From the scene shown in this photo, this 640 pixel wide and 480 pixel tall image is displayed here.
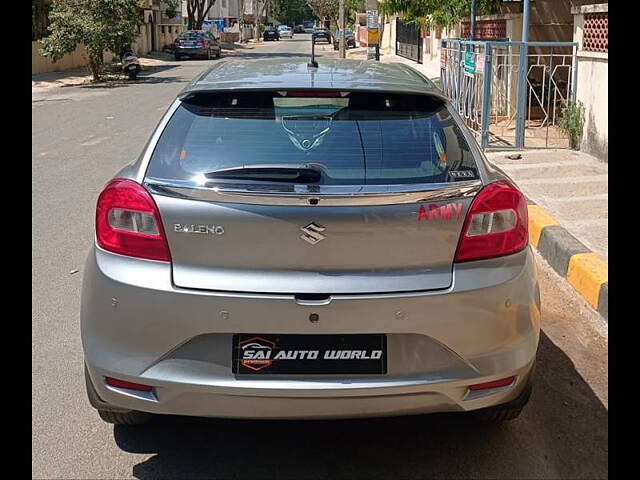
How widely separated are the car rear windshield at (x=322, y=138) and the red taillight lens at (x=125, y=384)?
0.82 metres

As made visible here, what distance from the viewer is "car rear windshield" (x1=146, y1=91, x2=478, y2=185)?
3.27 meters

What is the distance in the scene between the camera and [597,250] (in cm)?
632

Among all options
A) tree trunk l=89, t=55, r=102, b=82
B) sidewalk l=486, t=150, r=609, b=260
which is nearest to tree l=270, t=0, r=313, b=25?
tree trunk l=89, t=55, r=102, b=82

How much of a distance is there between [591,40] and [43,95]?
1768 cm

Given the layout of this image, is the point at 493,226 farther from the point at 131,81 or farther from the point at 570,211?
the point at 131,81

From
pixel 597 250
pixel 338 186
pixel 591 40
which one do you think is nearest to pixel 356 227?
pixel 338 186

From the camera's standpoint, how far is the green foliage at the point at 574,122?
10547 mm

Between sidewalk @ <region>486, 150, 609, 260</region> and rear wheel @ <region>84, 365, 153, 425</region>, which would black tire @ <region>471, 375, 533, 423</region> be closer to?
rear wheel @ <region>84, 365, 153, 425</region>

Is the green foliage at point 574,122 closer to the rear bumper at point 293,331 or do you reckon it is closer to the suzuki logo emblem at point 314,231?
the rear bumper at point 293,331

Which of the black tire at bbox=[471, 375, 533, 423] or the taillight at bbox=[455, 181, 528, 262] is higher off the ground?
the taillight at bbox=[455, 181, 528, 262]

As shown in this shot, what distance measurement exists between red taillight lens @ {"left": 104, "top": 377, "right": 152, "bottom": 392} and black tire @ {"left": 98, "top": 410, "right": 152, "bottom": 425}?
A: 1.00 ft

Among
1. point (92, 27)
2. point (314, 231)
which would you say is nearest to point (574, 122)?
point (314, 231)

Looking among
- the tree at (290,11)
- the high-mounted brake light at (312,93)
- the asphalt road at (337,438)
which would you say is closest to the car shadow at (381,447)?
the asphalt road at (337,438)
